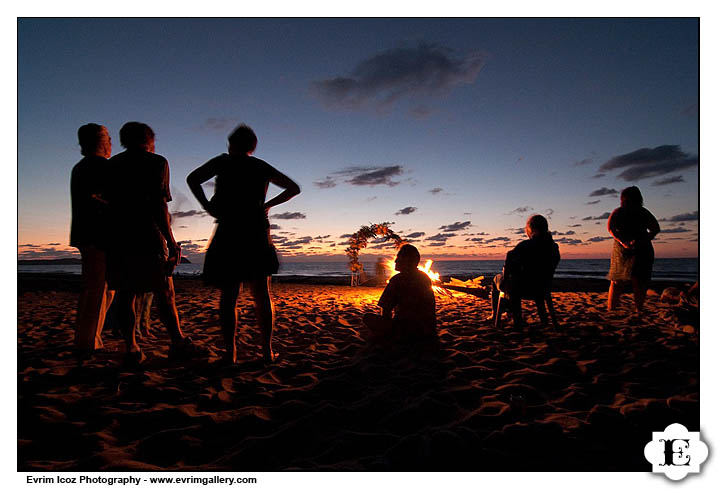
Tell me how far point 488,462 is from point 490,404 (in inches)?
26.8

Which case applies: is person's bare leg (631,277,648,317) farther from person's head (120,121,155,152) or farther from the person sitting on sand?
person's head (120,121,155,152)

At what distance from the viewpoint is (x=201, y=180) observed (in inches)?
112

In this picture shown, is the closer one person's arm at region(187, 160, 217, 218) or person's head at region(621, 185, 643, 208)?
person's arm at region(187, 160, 217, 218)

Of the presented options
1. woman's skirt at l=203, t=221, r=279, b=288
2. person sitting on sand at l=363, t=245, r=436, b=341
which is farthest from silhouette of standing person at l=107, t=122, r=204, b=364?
person sitting on sand at l=363, t=245, r=436, b=341

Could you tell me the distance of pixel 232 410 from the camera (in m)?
2.26

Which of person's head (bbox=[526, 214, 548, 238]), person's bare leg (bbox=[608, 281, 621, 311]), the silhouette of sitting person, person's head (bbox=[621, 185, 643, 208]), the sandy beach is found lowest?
the sandy beach

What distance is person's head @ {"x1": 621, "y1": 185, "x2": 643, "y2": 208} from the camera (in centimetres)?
516

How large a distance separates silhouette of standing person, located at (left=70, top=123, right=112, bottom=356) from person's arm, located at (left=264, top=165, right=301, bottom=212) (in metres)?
1.39

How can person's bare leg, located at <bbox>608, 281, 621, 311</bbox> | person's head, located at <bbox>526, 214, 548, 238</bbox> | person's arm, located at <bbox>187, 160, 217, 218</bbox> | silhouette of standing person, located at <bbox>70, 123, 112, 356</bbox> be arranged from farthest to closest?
person's bare leg, located at <bbox>608, 281, 621, 311</bbox> < person's head, located at <bbox>526, 214, 548, 238</bbox> < silhouette of standing person, located at <bbox>70, 123, 112, 356</bbox> < person's arm, located at <bbox>187, 160, 217, 218</bbox>

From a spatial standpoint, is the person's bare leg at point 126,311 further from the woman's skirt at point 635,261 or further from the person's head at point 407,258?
the woman's skirt at point 635,261

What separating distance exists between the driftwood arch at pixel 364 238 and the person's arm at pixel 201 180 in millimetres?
8916

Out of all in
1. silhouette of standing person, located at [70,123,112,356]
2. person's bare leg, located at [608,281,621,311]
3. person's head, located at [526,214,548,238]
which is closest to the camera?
silhouette of standing person, located at [70,123,112,356]
